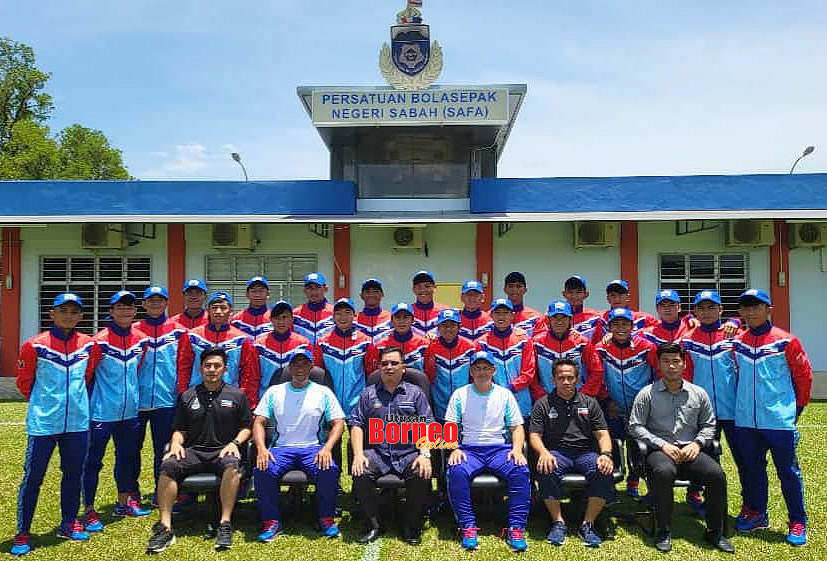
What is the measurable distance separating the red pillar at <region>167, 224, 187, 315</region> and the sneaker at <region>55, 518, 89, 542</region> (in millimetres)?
7382

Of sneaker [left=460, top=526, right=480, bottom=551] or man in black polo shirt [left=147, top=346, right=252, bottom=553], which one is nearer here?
sneaker [left=460, top=526, right=480, bottom=551]

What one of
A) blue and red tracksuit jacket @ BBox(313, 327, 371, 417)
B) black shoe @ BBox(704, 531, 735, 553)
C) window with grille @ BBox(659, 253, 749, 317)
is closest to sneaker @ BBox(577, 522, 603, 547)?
black shoe @ BBox(704, 531, 735, 553)

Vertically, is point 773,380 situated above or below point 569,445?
above

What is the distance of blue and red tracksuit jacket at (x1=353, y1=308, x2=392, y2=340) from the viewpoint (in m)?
5.62

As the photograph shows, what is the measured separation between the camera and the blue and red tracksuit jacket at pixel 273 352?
523cm

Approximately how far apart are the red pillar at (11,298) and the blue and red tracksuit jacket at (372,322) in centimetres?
866

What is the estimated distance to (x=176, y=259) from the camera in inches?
453

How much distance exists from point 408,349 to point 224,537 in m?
1.95

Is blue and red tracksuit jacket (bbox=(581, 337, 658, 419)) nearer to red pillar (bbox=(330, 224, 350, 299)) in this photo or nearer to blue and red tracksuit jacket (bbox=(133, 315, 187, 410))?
blue and red tracksuit jacket (bbox=(133, 315, 187, 410))

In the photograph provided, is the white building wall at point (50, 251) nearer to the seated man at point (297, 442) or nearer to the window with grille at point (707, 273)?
the seated man at point (297, 442)

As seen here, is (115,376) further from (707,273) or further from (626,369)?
(707,273)

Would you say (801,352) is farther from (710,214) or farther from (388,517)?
(710,214)

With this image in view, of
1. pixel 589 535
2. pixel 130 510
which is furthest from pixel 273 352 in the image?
pixel 589 535

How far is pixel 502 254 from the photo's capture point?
37.4ft
